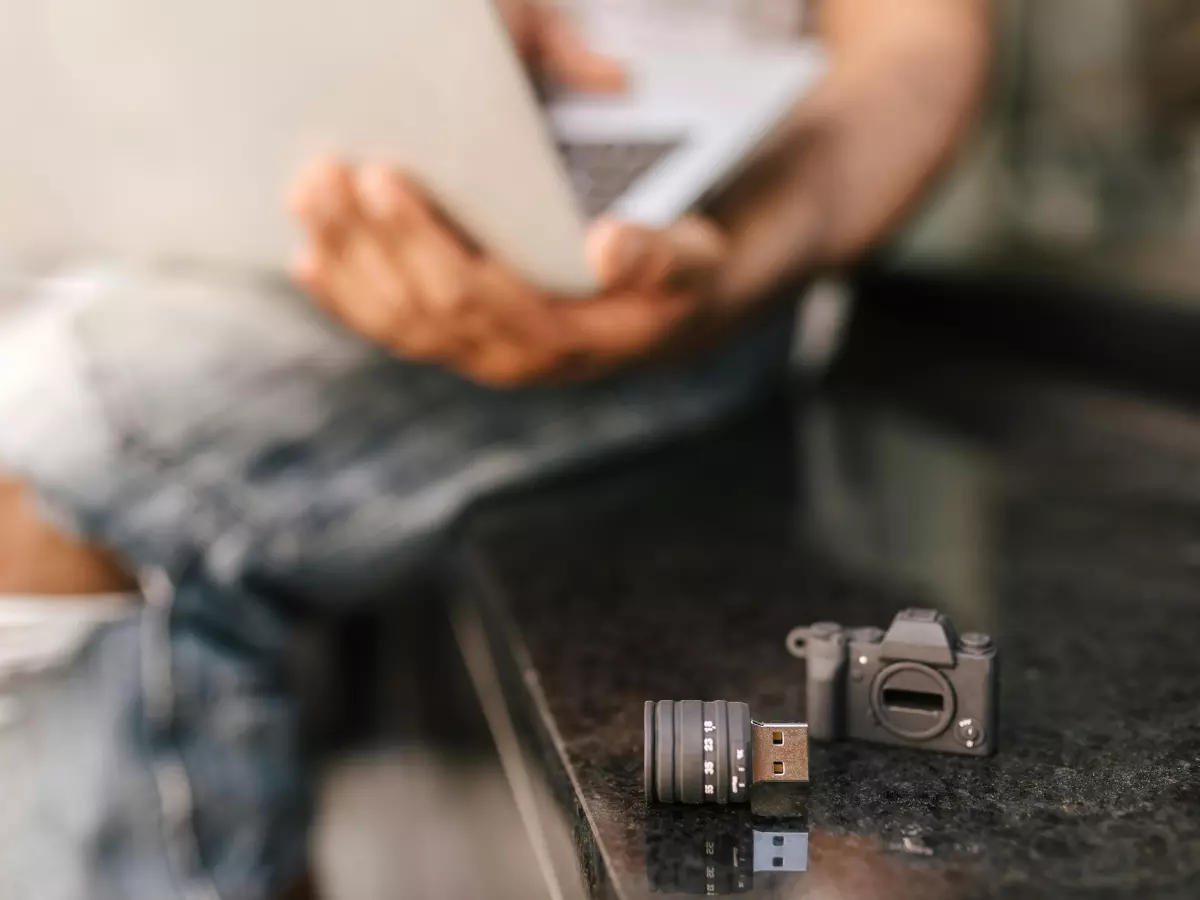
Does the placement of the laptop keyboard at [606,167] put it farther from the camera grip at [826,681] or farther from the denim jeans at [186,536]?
the camera grip at [826,681]

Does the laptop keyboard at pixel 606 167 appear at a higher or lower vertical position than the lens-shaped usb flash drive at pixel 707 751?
higher

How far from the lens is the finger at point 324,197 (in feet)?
2.21

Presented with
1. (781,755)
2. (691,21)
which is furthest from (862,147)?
(781,755)

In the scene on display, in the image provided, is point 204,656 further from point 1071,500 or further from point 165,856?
point 1071,500

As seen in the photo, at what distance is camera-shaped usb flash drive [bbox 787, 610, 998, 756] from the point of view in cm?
48

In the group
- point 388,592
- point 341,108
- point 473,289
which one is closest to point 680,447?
point 388,592

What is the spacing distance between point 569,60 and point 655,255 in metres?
0.25

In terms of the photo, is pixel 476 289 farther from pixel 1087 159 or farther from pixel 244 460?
pixel 1087 159

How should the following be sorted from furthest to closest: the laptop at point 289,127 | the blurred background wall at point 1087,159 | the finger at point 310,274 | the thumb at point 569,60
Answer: the blurred background wall at point 1087,159, the thumb at point 569,60, the finger at point 310,274, the laptop at point 289,127

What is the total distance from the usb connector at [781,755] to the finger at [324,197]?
0.42m

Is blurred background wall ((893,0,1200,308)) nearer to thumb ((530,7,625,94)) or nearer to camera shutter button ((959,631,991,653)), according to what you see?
thumb ((530,7,625,94))

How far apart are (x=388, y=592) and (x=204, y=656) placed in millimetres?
169

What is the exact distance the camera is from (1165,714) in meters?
0.53

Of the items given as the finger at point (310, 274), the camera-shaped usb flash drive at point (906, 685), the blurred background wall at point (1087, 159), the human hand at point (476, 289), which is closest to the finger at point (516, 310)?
the human hand at point (476, 289)
